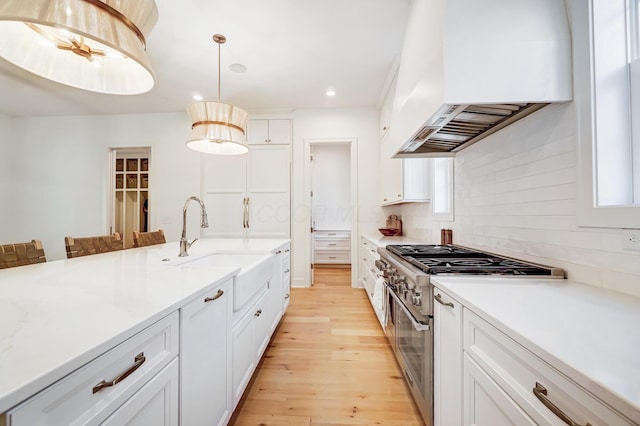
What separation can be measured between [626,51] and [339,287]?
3612mm

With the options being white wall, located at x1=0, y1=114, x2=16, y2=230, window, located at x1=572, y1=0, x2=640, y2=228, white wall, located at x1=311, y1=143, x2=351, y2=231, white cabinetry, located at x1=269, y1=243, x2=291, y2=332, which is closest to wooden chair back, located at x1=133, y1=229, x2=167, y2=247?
white cabinetry, located at x1=269, y1=243, x2=291, y2=332

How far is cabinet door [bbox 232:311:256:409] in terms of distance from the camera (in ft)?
4.32

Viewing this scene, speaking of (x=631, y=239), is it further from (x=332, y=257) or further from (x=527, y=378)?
(x=332, y=257)

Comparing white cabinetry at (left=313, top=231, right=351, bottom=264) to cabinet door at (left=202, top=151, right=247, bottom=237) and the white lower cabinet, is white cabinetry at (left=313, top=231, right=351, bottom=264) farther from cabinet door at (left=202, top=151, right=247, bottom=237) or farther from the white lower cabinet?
the white lower cabinet

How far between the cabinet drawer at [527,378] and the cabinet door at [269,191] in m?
3.38

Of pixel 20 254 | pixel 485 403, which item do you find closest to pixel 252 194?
pixel 20 254

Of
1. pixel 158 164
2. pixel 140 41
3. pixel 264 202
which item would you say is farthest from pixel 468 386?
pixel 158 164

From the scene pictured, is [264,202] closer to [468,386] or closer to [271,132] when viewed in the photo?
[271,132]

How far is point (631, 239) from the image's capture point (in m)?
0.87

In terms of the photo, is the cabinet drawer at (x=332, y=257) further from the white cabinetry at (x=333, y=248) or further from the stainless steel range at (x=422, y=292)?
the stainless steel range at (x=422, y=292)

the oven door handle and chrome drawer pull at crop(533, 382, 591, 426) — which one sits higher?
chrome drawer pull at crop(533, 382, 591, 426)

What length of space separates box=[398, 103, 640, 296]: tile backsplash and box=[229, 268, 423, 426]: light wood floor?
1.13m

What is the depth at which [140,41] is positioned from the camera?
108 cm

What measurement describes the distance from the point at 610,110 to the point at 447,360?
3.83 ft
